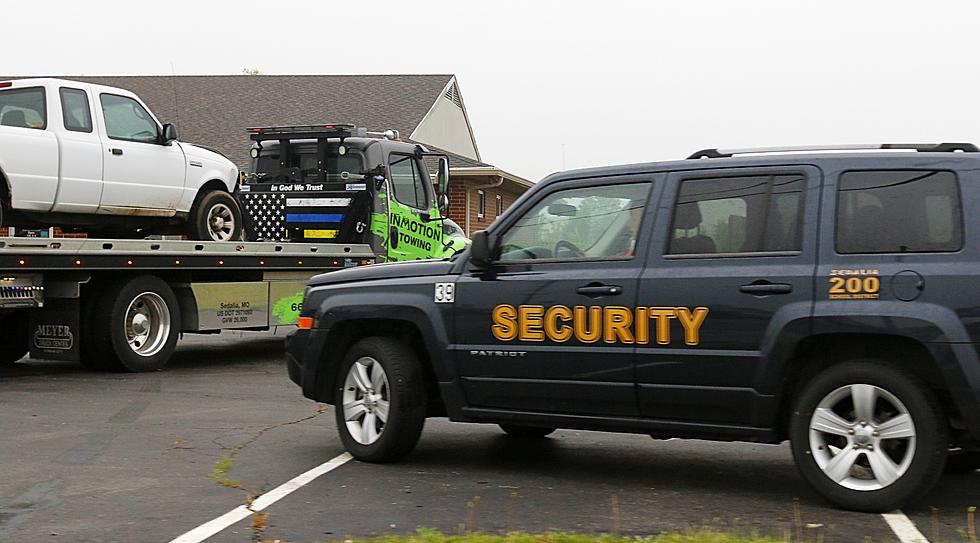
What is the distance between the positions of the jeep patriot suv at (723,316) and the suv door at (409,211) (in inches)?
306

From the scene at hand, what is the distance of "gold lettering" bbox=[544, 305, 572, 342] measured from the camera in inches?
284

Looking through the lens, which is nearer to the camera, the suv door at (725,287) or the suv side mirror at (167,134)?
the suv door at (725,287)

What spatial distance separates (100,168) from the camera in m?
13.0

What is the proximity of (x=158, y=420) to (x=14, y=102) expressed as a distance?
4123 mm

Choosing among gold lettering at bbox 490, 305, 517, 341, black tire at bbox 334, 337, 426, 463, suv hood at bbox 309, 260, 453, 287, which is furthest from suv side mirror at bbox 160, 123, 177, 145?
gold lettering at bbox 490, 305, 517, 341

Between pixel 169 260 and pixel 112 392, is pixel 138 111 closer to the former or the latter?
pixel 169 260

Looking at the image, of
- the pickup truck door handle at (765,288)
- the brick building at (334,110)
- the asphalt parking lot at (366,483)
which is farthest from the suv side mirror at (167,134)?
the brick building at (334,110)

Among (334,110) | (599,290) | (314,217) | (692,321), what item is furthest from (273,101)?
(692,321)

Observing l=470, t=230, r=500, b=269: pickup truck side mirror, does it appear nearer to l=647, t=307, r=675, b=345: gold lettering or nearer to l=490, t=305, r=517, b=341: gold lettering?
l=490, t=305, r=517, b=341: gold lettering

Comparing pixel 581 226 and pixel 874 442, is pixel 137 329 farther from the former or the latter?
pixel 874 442

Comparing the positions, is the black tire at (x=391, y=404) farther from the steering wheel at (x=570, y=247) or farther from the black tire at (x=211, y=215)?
the black tire at (x=211, y=215)

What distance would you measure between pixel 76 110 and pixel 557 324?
7.36m

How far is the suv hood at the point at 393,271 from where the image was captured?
309 inches

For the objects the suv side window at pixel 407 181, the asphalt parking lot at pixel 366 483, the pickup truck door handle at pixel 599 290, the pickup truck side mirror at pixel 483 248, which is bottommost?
the asphalt parking lot at pixel 366 483
